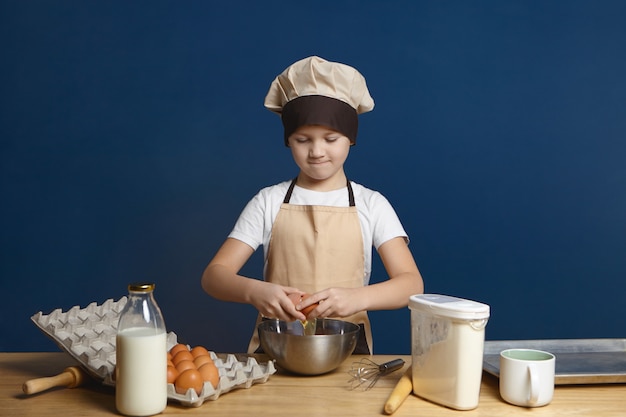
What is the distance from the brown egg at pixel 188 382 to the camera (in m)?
1.21

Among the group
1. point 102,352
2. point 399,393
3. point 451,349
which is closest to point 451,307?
point 451,349

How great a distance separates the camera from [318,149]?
185 cm

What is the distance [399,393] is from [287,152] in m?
1.68

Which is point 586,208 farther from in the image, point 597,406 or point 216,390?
point 216,390

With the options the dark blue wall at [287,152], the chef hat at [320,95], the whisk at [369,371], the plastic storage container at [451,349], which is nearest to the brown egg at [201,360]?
the whisk at [369,371]

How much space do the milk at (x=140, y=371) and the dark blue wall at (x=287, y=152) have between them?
166 centimetres

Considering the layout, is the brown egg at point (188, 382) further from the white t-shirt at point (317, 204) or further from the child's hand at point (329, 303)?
the white t-shirt at point (317, 204)

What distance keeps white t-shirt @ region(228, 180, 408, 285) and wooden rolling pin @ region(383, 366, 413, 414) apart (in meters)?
0.71

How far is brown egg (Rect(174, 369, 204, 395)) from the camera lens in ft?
3.97

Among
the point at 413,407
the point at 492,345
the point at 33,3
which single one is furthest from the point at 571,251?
the point at 33,3

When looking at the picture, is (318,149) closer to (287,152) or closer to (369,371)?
(369,371)

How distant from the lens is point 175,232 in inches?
111

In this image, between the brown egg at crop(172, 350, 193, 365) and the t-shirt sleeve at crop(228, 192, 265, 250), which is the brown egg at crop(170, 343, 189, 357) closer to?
the brown egg at crop(172, 350, 193, 365)

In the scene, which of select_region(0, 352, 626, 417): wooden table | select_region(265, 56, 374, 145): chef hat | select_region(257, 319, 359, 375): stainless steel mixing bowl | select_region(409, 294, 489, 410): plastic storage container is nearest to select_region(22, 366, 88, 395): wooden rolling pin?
select_region(0, 352, 626, 417): wooden table
